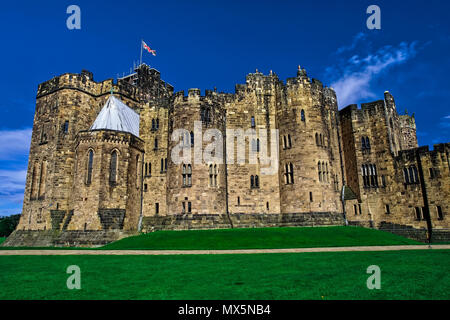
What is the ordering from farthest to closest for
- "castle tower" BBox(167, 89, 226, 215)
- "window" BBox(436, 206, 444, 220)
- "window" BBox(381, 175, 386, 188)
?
"window" BBox(381, 175, 386, 188) < "castle tower" BBox(167, 89, 226, 215) < "window" BBox(436, 206, 444, 220)

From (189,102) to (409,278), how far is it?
31336 mm

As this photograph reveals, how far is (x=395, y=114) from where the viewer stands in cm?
4131

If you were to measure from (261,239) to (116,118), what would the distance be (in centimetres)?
2249

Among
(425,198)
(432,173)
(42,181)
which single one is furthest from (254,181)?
(42,181)

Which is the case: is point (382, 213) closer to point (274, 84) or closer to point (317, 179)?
point (317, 179)

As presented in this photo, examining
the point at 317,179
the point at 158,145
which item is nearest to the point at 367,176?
the point at 317,179

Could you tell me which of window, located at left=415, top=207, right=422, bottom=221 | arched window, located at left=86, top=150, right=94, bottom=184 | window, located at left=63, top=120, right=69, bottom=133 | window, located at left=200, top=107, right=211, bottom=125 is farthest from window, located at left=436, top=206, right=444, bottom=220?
window, located at left=63, top=120, right=69, bottom=133

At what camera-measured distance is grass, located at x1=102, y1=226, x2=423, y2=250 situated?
26281 millimetres

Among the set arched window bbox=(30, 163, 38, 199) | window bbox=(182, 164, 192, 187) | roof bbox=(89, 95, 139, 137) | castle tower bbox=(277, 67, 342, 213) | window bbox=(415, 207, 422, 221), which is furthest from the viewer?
arched window bbox=(30, 163, 38, 199)

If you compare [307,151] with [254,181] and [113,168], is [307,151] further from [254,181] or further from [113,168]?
[113,168]

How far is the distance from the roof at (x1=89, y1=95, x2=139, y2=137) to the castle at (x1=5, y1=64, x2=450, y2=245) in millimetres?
172

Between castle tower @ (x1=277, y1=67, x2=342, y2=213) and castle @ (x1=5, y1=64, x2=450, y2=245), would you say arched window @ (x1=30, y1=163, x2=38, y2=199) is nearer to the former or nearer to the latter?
castle @ (x1=5, y1=64, x2=450, y2=245)

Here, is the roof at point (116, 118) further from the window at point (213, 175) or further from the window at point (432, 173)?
the window at point (432, 173)

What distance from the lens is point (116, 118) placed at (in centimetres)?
3722
